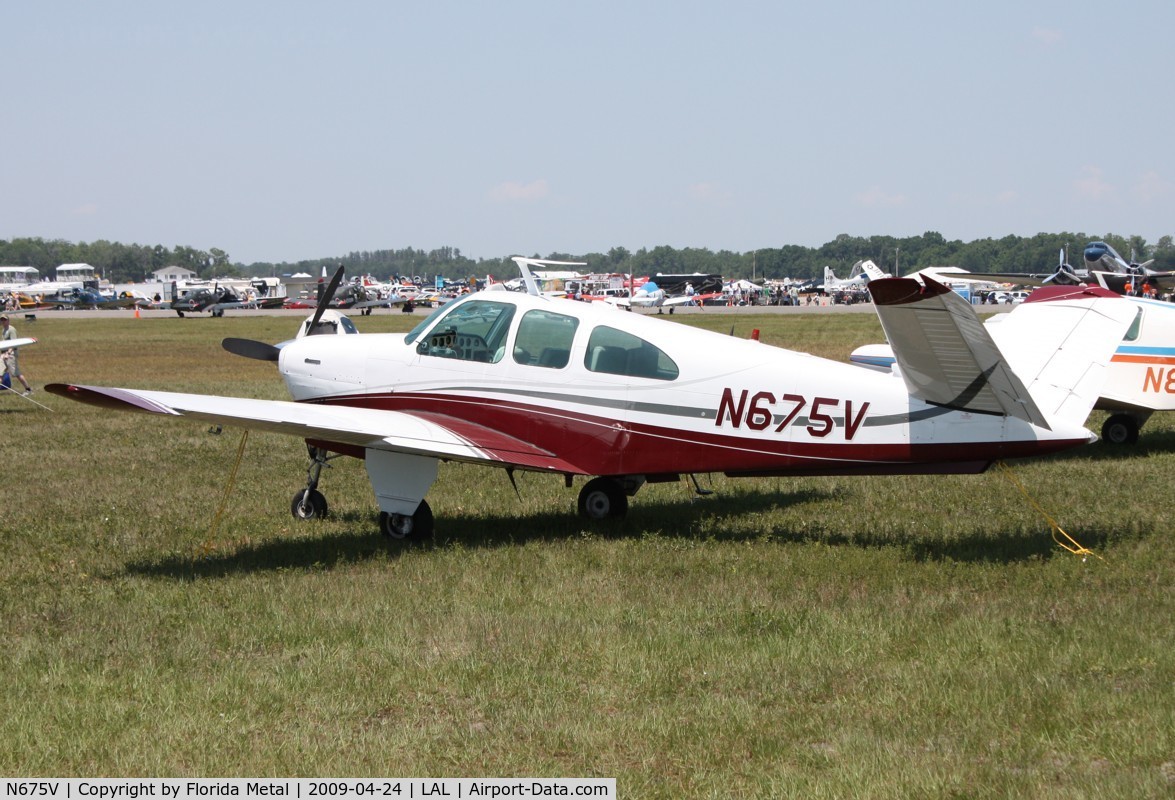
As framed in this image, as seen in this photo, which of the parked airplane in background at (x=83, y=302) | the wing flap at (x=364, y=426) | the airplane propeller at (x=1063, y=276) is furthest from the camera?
the parked airplane in background at (x=83, y=302)

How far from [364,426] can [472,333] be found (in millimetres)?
1382

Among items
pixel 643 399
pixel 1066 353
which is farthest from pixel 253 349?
pixel 1066 353

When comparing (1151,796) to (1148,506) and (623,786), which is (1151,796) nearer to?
(623,786)

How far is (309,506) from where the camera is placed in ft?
36.9

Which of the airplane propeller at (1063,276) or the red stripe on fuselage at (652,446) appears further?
the airplane propeller at (1063,276)

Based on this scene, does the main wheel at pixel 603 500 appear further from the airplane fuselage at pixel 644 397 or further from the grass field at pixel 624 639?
the airplane fuselage at pixel 644 397

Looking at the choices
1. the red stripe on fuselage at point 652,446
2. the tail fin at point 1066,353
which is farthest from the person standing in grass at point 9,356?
the tail fin at point 1066,353

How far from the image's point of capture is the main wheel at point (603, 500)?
10664 millimetres

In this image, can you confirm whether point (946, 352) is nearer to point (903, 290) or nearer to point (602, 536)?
point (903, 290)

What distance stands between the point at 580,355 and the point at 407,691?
4.09 m

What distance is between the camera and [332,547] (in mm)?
9930

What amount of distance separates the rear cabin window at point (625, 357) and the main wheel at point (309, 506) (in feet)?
10.9

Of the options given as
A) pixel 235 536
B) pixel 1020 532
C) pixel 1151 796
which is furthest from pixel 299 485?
pixel 1151 796

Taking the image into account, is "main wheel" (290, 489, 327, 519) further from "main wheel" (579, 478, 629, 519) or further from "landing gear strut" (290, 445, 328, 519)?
"main wheel" (579, 478, 629, 519)
